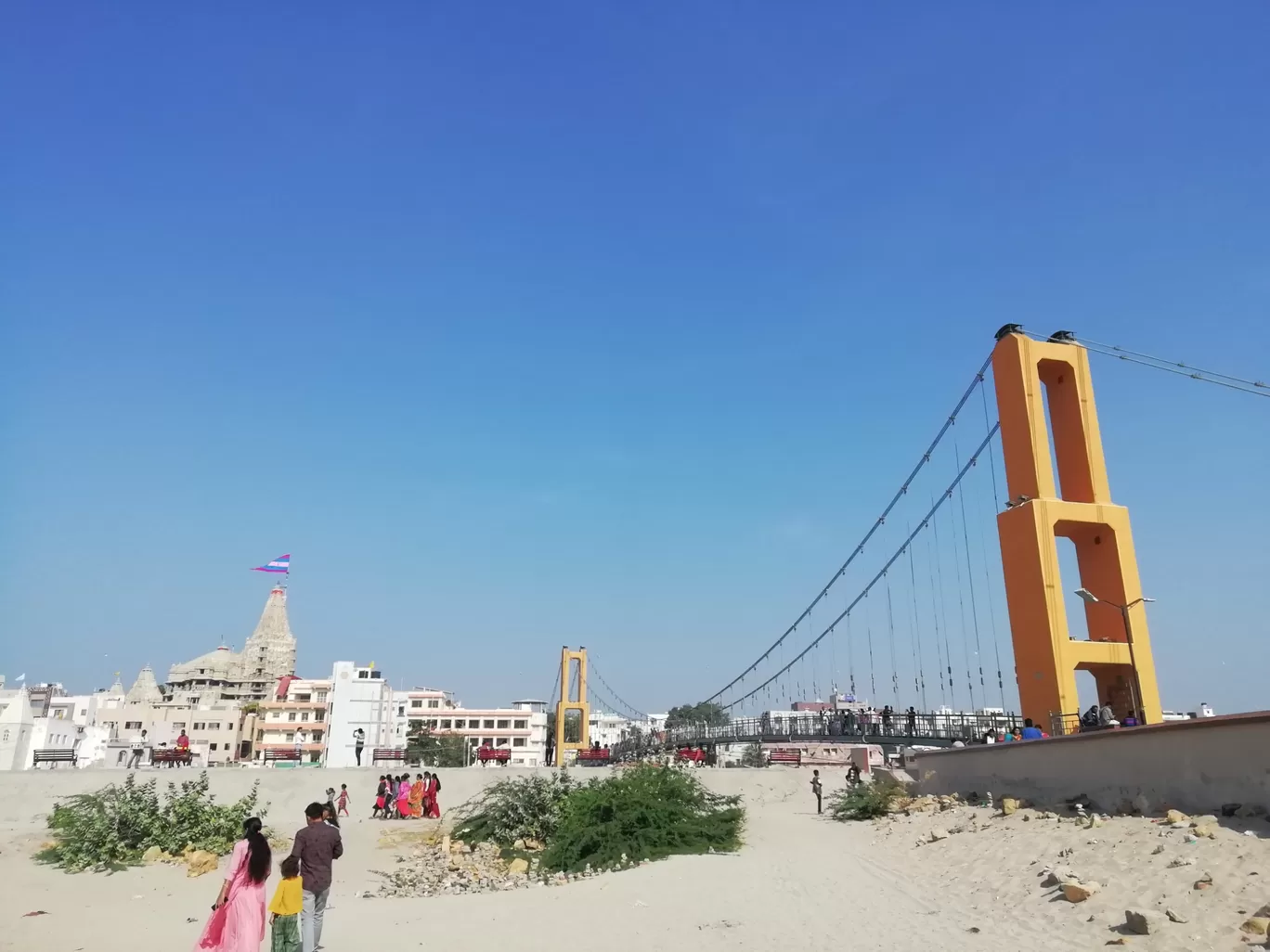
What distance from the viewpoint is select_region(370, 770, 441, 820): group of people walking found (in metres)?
18.6

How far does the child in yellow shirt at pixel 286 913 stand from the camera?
6.56 meters

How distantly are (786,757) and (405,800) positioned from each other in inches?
491

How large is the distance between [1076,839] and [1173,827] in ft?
3.88

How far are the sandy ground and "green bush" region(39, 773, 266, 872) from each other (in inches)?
19.7

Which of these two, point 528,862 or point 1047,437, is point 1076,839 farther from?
point 1047,437

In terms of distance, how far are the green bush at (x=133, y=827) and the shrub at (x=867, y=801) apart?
11.6 metres

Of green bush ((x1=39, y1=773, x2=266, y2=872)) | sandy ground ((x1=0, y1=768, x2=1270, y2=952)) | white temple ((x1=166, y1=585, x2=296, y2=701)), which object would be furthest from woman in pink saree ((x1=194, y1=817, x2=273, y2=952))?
white temple ((x1=166, y1=585, x2=296, y2=701))

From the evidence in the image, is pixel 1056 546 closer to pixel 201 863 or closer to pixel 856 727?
pixel 856 727

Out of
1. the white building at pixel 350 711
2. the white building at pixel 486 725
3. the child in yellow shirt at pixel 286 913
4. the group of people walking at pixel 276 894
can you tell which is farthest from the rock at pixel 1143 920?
the white building at pixel 486 725

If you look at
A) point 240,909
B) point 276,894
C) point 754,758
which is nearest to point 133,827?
point 276,894

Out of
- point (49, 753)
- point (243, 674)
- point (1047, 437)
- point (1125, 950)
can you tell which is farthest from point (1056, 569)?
point (243, 674)

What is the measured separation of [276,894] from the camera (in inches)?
259

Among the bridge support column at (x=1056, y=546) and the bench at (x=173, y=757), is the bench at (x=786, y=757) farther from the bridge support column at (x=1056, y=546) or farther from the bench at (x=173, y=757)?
the bench at (x=173, y=757)

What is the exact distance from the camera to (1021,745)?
561 inches
